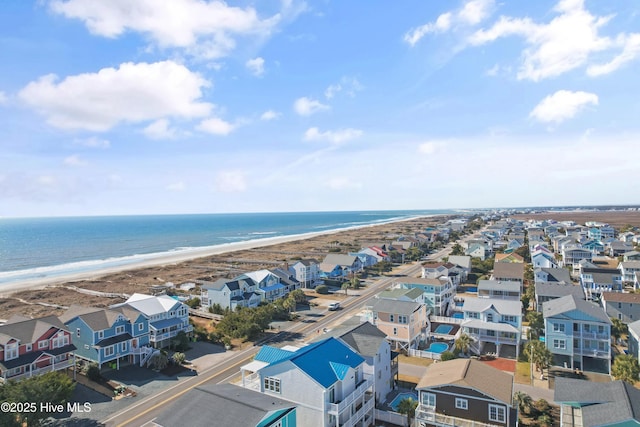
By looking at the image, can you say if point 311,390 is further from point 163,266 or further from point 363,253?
point 163,266

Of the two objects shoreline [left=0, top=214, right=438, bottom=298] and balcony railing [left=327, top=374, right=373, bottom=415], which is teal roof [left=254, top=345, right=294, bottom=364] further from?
shoreline [left=0, top=214, right=438, bottom=298]

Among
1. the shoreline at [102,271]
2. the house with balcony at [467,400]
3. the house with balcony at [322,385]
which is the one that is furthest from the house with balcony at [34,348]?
the shoreline at [102,271]

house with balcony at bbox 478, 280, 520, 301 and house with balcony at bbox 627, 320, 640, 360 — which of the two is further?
house with balcony at bbox 478, 280, 520, 301

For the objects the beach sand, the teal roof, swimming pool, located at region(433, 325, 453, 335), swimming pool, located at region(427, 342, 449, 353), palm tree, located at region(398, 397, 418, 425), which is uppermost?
the teal roof

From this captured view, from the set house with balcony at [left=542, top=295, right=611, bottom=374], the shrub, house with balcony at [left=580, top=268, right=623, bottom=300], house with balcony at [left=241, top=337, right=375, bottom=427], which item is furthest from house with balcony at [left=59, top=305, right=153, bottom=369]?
house with balcony at [left=580, top=268, right=623, bottom=300]

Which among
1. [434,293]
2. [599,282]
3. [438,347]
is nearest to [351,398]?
[438,347]

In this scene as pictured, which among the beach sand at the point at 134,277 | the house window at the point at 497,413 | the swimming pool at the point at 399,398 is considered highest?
the house window at the point at 497,413

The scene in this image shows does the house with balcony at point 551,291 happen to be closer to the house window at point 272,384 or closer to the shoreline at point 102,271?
the house window at point 272,384
